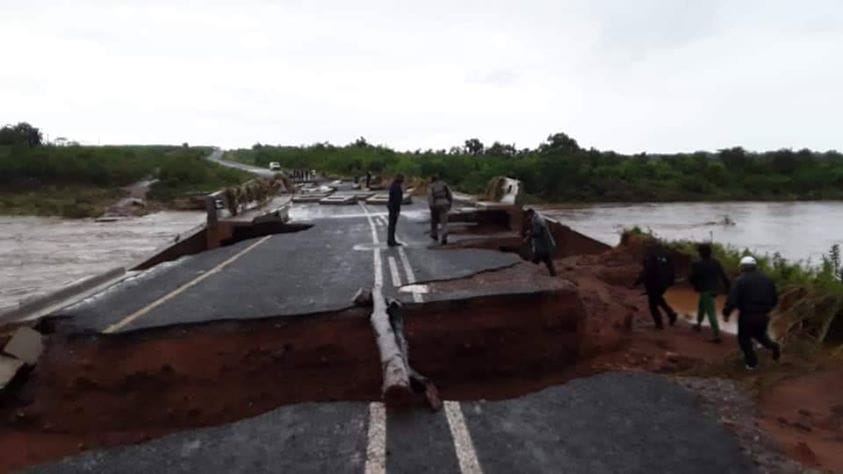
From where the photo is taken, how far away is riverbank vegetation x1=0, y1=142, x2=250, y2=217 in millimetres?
52222

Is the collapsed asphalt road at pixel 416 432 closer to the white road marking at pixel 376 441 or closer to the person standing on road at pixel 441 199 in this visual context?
the white road marking at pixel 376 441

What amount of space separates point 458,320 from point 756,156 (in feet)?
253

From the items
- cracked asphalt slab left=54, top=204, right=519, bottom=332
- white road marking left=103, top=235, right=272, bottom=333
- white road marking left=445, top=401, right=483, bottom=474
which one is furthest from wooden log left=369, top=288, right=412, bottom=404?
white road marking left=103, top=235, right=272, bottom=333

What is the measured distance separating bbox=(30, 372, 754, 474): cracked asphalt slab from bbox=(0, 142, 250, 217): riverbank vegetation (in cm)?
4536

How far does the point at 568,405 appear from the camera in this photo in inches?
276

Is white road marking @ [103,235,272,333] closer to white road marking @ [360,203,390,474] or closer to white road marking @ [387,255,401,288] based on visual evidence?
white road marking @ [387,255,401,288]

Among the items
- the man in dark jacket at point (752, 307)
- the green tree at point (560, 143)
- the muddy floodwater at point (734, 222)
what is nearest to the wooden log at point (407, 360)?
the man in dark jacket at point (752, 307)

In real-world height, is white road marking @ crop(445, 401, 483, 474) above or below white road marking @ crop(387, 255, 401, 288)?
below

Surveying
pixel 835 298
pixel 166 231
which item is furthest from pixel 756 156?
pixel 835 298

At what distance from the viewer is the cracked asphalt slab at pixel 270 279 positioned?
915cm

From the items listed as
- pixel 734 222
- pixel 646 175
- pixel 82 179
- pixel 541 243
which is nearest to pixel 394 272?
pixel 541 243

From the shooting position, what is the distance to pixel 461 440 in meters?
5.97

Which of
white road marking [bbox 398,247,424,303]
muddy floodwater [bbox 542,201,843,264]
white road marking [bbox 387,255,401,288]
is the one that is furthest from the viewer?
muddy floodwater [bbox 542,201,843,264]

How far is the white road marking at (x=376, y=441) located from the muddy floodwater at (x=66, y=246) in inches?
399
